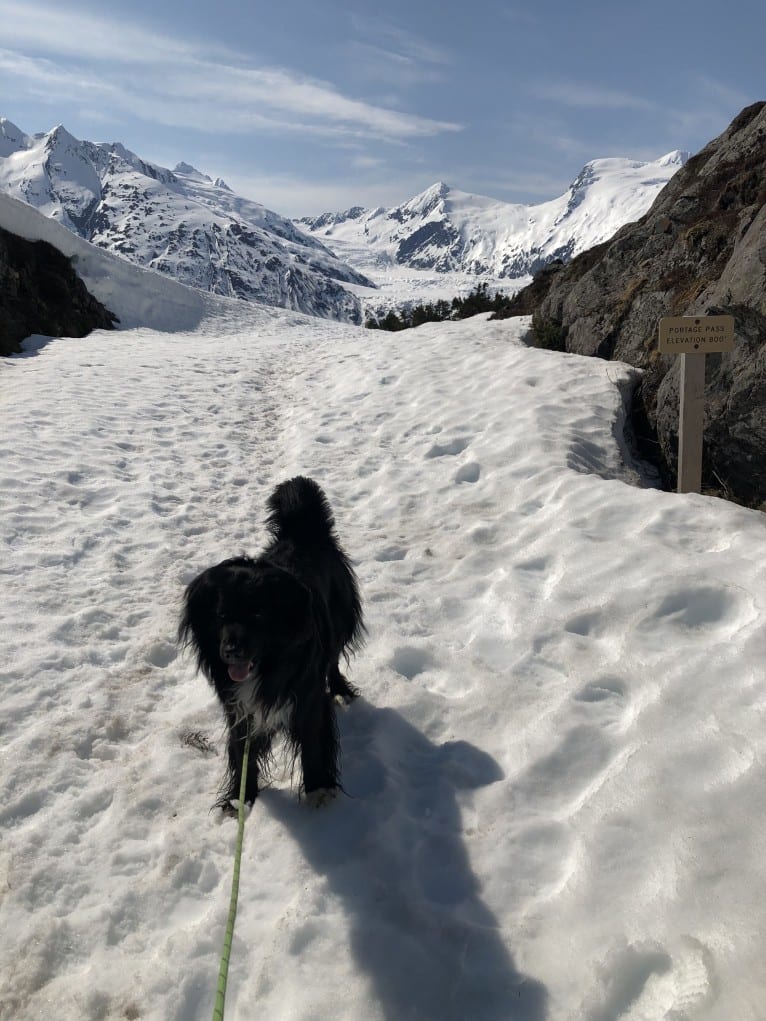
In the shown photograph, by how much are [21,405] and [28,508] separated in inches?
160

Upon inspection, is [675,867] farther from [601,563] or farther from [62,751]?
[62,751]

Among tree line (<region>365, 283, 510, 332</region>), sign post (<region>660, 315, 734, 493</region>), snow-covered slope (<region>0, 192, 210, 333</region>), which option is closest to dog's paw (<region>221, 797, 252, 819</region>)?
sign post (<region>660, 315, 734, 493</region>)

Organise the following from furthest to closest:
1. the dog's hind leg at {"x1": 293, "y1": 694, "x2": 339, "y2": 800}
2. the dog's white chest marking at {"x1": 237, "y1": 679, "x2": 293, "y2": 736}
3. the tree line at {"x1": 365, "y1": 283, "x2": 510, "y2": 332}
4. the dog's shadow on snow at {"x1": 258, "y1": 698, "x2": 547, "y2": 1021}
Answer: the tree line at {"x1": 365, "y1": 283, "x2": 510, "y2": 332} < the dog's hind leg at {"x1": 293, "y1": 694, "x2": 339, "y2": 800} < the dog's white chest marking at {"x1": 237, "y1": 679, "x2": 293, "y2": 736} < the dog's shadow on snow at {"x1": 258, "y1": 698, "x2": 547, "y2": 1021}

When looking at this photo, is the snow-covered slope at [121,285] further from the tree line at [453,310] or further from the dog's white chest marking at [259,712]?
the dog's white chest marking at [259,712]

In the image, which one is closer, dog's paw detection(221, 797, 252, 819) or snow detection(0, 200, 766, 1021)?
snow detection(0, 200, 766, 1021)

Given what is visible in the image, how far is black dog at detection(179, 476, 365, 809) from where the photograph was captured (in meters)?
2.89

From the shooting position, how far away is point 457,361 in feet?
40.6

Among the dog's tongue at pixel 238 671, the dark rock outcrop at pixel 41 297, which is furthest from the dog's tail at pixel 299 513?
the dark rock outcrop at pixel 41 297

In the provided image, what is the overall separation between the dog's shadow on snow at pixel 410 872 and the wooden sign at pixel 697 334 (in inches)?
181

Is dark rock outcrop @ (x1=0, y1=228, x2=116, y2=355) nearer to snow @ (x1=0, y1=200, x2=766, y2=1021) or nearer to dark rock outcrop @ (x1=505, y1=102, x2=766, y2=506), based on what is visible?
snow @ (x1=0, y1=200, x2=766, y2=1021)

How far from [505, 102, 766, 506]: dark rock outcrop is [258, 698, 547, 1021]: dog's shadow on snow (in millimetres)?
4672

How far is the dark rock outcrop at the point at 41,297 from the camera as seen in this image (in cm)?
1625

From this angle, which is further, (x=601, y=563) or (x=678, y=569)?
(x=601, y=563)

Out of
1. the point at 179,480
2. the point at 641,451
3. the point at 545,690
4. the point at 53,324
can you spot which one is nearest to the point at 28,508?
the point at 179,480
